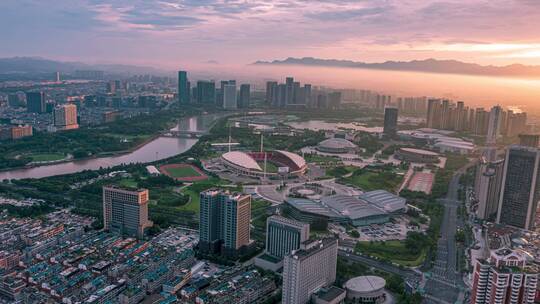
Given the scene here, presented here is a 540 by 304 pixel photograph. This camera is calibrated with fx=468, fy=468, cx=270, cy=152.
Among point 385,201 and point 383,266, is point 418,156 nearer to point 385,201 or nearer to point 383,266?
point 385,201

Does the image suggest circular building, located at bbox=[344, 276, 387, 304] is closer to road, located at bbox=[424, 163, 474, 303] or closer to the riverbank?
road, located at bbox=[424, 163, 474, 303]

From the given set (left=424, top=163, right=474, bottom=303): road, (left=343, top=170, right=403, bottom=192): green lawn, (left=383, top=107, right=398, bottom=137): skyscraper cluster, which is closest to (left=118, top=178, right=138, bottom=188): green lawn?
(left=343, top=170, right=403, bottom=192): green lawn

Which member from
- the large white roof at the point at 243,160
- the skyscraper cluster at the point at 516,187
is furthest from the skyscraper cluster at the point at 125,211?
the skyscraper cluster at the point at 516,187

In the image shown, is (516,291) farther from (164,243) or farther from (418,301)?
(164,243)

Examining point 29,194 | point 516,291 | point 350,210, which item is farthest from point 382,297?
point 29,194

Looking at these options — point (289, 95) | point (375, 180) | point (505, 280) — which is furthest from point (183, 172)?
point (289, 95)
